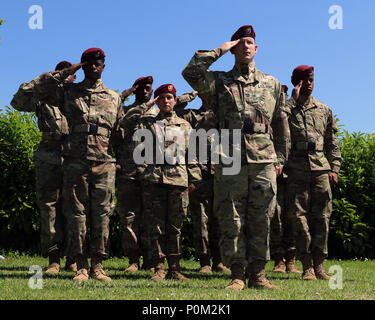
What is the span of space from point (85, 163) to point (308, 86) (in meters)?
3.61

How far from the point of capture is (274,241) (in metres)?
8.61

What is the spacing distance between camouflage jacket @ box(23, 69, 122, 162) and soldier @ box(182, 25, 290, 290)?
1441mm

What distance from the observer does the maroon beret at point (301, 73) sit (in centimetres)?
802

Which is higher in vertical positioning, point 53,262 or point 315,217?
point 315,217

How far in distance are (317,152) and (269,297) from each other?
316cm

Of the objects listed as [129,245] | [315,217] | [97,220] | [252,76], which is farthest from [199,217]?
[252,76]

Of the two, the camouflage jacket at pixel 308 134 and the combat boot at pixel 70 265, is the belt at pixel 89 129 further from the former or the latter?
the camouflage jacket at pixel 308 134

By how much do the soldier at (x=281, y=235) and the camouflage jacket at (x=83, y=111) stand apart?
2923mm

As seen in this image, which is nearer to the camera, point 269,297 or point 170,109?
point 269,297

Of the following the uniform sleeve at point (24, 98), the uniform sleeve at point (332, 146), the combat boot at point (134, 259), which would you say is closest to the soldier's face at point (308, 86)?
the uniform sleeve at point (332, 146)

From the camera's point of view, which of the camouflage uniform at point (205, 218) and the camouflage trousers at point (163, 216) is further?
the camouflage uniform at point (205, 218)

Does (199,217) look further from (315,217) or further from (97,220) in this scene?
(97,220)

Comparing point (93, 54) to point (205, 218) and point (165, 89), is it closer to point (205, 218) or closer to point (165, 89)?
point (165, 89)

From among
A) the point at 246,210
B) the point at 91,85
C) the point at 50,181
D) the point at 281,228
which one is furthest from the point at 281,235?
the point at 91,85
